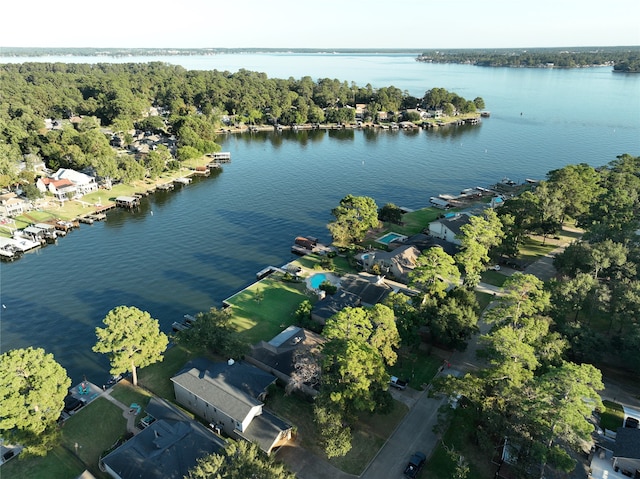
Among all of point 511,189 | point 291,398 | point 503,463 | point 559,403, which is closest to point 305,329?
point 291,398

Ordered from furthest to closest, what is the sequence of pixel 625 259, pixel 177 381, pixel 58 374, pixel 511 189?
pixel 511 189
pixel 625 259
pixel 177 381
pixel 58 374

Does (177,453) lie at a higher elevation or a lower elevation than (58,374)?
lower

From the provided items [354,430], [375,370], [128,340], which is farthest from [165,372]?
[375,370]

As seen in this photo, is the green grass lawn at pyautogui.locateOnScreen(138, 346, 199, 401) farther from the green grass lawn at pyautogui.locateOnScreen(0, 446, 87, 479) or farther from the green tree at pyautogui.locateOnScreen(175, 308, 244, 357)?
the green grass lawn at pyautogui.locateOnScreen(0, 446, 87, 479)

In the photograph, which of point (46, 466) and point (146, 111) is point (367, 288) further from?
point (146, 111)

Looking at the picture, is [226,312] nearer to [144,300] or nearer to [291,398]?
[291,398]

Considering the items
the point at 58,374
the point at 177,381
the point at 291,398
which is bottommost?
the point at 291,398
